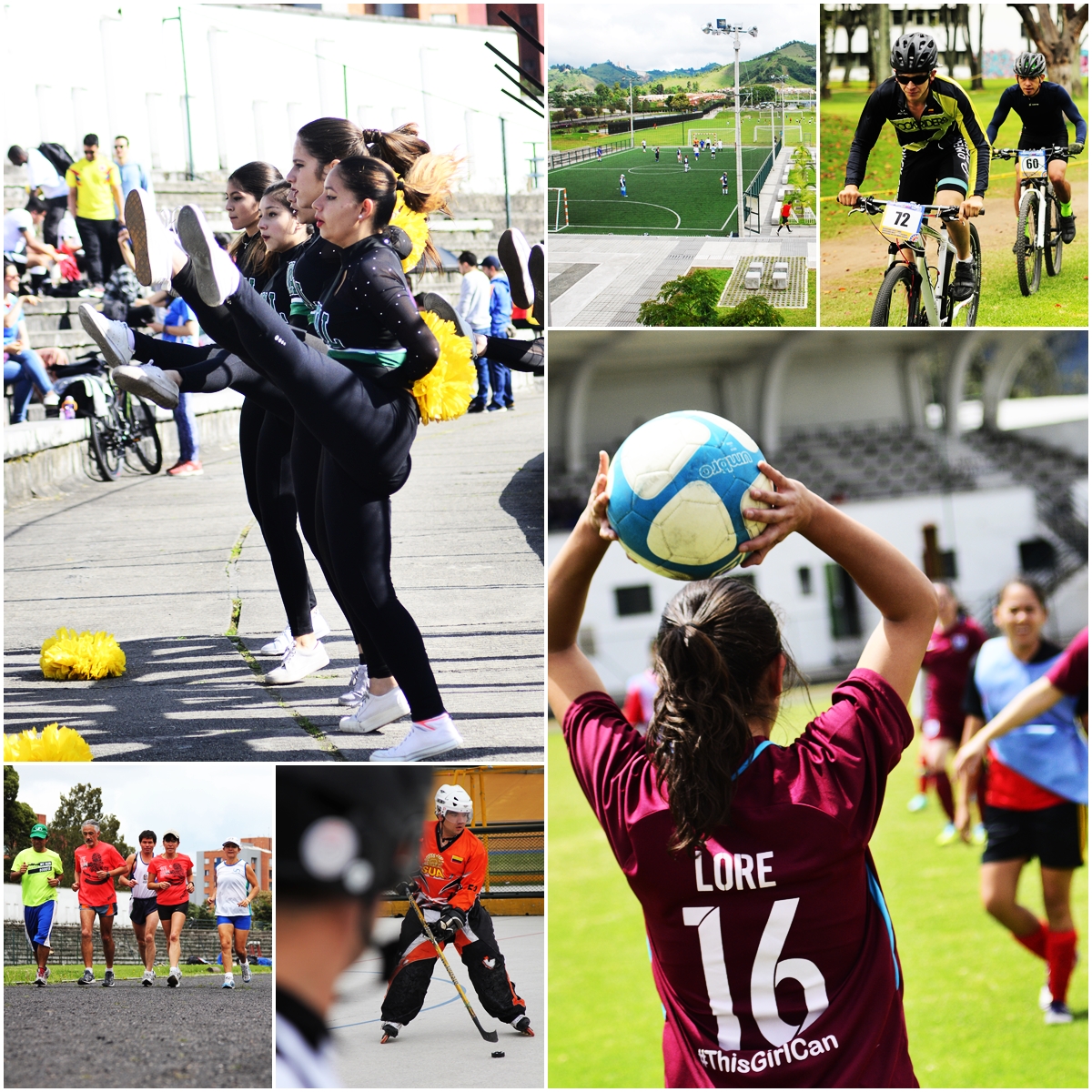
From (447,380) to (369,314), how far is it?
1.05 ft

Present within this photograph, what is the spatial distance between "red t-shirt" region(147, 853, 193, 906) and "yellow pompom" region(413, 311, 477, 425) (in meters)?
1.65

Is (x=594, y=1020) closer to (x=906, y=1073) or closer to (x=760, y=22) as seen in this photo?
(x=906, y=1073)

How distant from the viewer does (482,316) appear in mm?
3699

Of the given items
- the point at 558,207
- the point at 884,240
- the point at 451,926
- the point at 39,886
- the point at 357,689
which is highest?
the point at 558,207

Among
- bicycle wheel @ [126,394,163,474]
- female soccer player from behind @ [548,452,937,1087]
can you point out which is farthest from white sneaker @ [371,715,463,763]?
female soccer player from behind @ [548,452,937,1087]

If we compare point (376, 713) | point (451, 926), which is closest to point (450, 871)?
point (451, 926)

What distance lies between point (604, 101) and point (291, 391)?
55.7 inches

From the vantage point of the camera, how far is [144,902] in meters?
3.73

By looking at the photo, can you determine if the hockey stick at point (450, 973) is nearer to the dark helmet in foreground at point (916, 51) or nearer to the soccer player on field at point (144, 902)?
the soccer player on field at point (144, 902)

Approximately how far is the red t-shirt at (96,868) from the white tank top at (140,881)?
2.0 inches

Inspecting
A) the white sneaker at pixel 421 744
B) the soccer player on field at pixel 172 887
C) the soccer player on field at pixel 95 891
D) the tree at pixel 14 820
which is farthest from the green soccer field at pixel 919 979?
the tree at pixel 14 820

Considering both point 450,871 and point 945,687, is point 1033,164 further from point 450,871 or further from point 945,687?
point 945,687

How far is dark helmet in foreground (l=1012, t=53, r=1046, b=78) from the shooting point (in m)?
3.84

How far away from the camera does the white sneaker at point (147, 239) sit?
3250 millimetres
